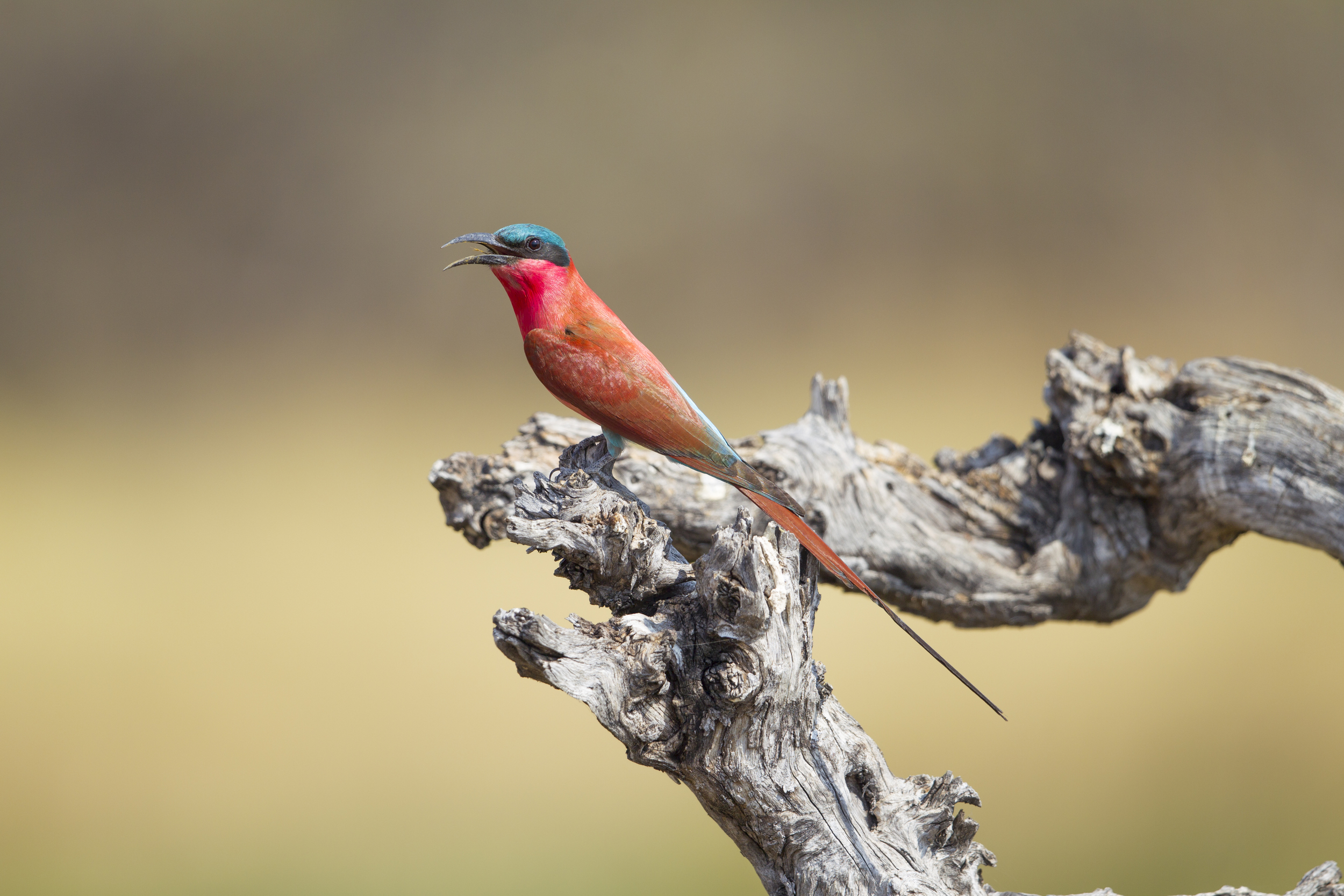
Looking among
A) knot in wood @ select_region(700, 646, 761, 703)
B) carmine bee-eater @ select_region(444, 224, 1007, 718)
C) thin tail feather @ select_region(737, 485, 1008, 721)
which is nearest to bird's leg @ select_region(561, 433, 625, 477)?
carmine bee-eater @ select_region(444, 224, 1007, 718)

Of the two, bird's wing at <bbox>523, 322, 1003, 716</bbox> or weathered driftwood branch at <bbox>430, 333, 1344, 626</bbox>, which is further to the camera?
weathered driftwood branch at <bbox>430, 333, 1344, 626</bbox>

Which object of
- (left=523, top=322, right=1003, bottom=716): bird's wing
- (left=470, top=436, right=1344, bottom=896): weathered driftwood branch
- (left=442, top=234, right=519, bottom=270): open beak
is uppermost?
(left=442, top=234, right=519, bottom=270): open beak

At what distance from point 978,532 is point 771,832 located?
966 millimetres

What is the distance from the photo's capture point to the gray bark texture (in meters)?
1.03

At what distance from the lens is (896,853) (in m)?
1.10

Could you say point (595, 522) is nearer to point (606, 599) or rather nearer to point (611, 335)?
point (606, 599)

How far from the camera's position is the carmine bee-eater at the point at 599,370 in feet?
3.98

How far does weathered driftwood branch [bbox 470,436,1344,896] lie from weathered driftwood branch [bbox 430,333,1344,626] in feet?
1.58

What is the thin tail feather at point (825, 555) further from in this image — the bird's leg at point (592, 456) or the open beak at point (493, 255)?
the open beak at point (493, 255)

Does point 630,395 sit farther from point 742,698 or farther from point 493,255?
point 742,698

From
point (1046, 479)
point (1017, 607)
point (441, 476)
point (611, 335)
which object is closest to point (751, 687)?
point (611, 335)

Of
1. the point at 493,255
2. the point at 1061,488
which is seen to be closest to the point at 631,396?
the point at 493,255

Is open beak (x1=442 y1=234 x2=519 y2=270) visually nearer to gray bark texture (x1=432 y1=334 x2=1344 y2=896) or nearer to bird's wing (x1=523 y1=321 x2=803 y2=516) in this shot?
bird's wing (x1=523 y1=321 x2=803 y2=516)

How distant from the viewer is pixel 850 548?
5.79 feet
